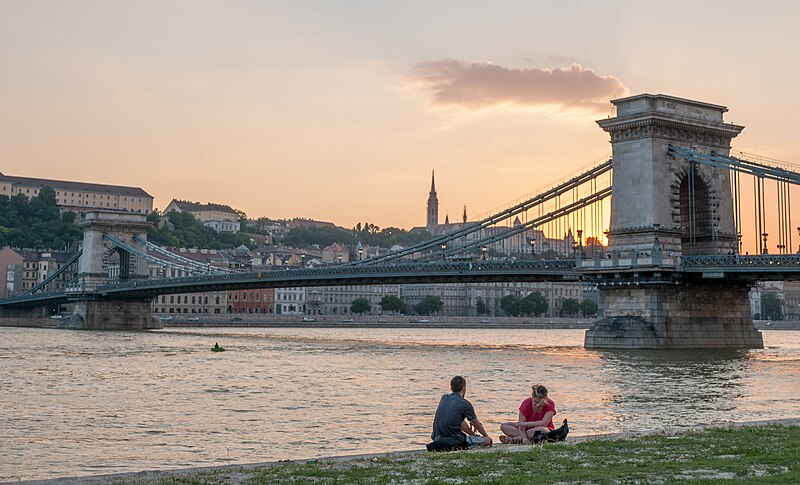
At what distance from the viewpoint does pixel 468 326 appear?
5472 inches

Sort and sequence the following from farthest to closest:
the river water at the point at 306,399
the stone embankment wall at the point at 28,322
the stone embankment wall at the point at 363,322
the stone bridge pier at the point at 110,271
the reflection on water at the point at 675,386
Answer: the stone embankment wall at the point at 363,322, the stone embankment wall at the point at 28,322, the stone bridge pier at the point at 110,271, the reflection on water at the point at 675,386, the river water at the point at 306,399

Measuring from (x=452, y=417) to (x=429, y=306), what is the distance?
148 m

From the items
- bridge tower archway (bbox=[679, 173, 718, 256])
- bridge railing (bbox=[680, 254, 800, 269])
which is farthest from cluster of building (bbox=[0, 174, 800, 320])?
bridge railing (bbox=[680, 254, 800, 269])

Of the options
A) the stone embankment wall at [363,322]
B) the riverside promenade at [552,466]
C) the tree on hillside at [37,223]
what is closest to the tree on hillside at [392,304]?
the stone embankment wall at [363,322]

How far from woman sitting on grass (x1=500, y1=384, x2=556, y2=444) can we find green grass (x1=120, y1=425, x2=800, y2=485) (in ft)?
2.78

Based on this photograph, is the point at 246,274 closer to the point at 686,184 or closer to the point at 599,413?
the point at 686,184

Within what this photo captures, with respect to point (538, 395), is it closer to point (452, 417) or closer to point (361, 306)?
point (452, 417)

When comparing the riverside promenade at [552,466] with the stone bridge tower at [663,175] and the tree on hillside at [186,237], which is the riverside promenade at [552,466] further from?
the tree on hillside at [186,237]

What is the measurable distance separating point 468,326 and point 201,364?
317 ft

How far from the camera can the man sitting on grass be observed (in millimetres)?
14266

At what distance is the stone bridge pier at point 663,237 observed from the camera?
158 feet

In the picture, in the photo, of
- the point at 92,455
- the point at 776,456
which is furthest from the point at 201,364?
the point at 776,456

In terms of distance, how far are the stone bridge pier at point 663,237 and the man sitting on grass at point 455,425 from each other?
34.4 metres

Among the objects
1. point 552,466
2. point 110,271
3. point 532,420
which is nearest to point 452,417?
point 532,420
